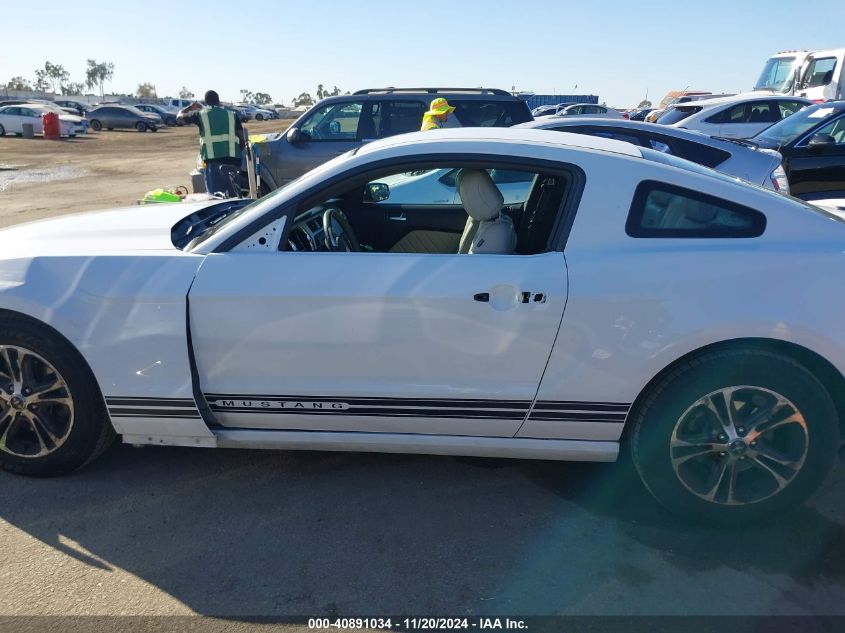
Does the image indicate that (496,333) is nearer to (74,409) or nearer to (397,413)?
(397,413)

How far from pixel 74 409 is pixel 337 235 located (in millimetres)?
1598

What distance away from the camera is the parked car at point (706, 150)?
6.16m

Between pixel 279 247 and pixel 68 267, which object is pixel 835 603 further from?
pixel 68 267

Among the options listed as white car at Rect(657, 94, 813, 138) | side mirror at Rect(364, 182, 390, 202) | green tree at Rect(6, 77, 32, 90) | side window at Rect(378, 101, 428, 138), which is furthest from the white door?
green tree at Rect(6, 77, 32, 90)

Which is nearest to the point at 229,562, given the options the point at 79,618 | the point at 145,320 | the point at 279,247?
the point at 79,618

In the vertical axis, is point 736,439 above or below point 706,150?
below

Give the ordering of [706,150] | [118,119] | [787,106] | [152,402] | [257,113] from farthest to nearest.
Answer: [257,113]
[118,119]
[787,106]
[706,150]
[152,402]

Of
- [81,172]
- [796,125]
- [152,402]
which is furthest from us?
[81,172]

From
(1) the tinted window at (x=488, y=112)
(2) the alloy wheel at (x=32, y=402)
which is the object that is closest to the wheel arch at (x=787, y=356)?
(2) the alloy wheel at (x=32, y=402)

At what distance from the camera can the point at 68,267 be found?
3014 mm

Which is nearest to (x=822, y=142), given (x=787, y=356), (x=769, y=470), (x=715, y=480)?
(x=787, y=356)

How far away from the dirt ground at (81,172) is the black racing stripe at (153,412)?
8322mm

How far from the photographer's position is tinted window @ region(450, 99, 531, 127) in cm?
916

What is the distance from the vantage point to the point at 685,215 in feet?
9.43
